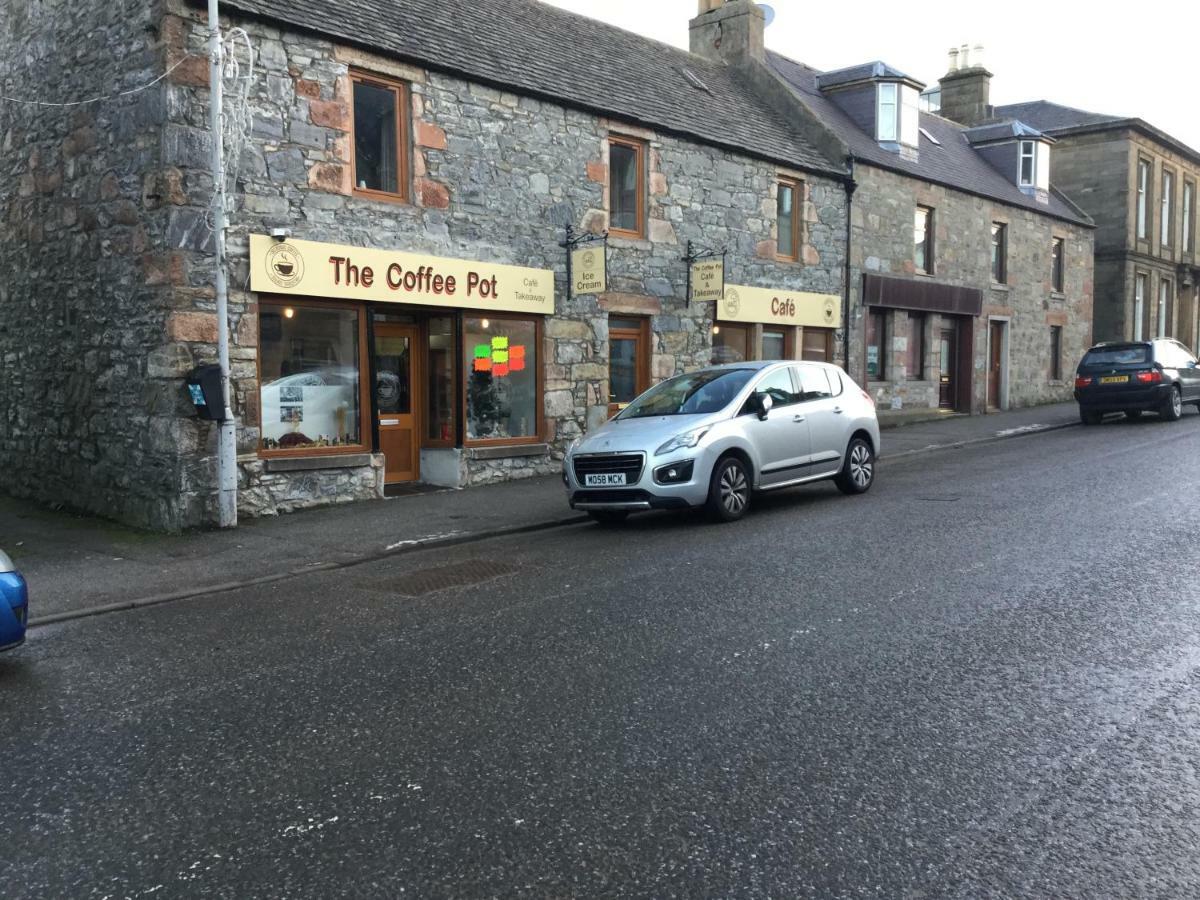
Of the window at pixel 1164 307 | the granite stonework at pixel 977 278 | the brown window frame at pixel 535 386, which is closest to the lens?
the brown window frame at pixel 535 386

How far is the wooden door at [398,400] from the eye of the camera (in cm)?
1405

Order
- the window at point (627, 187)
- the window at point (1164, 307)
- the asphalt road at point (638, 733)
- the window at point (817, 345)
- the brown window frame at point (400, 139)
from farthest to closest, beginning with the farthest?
the window at point (1164, 307) < the window at point (817, 345) < the window at point (627, 187) < the brown window frame at point (400, 139) < the asphalt road at point (638, 733)

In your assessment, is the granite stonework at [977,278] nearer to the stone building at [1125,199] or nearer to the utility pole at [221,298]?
the stone building at [1125,199]

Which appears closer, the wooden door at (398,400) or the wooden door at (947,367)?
the wooden door at (398,400)

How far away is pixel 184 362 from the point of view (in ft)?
36.6

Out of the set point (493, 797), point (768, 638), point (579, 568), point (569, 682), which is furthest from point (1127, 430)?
point (493, 797)

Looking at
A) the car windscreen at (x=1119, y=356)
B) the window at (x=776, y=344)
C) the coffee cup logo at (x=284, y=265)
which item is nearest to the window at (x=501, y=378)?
the coffee cup logo at (x=284, y=265)

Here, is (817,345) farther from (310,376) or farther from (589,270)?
(310,376)

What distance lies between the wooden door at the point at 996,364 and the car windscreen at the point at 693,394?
60.4 feet

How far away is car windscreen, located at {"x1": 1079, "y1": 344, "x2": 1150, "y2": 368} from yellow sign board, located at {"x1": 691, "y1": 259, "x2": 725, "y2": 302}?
399 inches

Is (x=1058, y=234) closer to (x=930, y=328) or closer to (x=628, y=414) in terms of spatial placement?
(x=930, y=328)

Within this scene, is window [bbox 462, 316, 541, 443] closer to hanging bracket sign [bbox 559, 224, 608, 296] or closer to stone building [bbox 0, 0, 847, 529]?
stone building [bbox 0, 0, 847, 529]

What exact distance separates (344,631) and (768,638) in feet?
9.17

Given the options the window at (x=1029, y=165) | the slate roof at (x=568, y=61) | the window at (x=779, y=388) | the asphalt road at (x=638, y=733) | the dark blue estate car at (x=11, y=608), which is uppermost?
the window at (x=1029, y=165)
